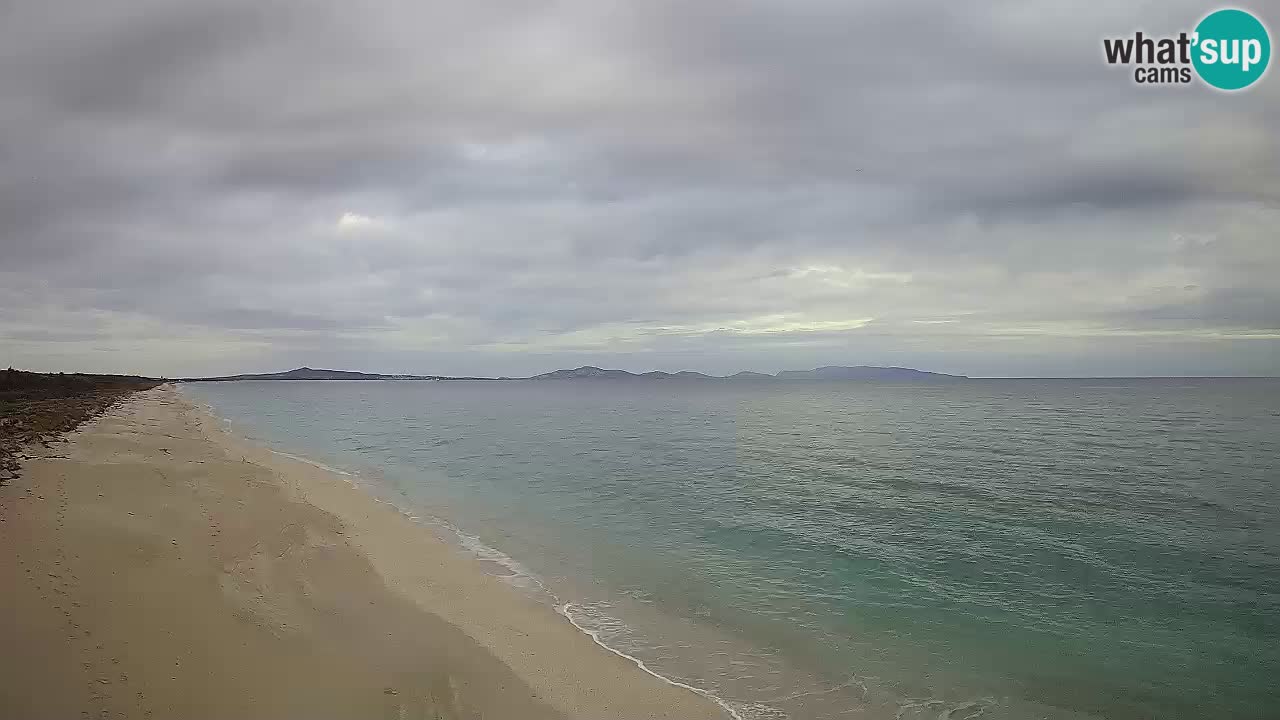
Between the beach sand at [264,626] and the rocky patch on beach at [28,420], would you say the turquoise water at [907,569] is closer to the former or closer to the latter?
the beach sand at [264,626]

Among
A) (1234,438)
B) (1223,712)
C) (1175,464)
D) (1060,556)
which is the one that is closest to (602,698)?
(1223,712)

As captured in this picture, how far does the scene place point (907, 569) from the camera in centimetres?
1445

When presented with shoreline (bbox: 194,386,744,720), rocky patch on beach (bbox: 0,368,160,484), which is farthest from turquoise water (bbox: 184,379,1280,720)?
rocky patch on beach (bbox: 0,368,160,484)

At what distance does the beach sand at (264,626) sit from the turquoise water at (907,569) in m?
1.39

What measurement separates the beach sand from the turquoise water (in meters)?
1.39

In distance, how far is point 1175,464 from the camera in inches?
1182

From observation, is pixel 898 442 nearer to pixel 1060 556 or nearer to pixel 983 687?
pixel 1060 556

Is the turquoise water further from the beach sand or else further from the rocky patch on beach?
the rocky patch on beach

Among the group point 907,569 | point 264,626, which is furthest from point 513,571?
point 907,569

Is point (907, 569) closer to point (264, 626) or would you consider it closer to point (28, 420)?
point (264, 626)

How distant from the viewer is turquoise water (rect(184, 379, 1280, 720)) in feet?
30.6

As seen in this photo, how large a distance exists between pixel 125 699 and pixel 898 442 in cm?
4221

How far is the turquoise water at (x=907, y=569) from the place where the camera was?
30.6ft

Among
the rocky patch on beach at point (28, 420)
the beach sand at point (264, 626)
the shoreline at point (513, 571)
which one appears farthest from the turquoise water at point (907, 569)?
the rocky patch on beach at point (28, 420)
